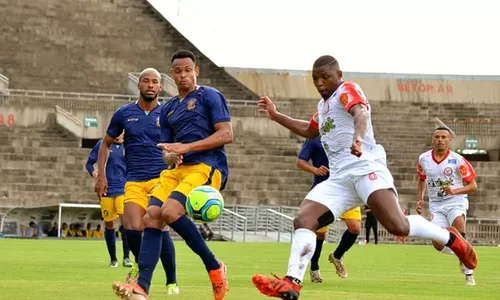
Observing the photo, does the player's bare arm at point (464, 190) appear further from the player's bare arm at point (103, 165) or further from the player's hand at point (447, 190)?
the player's bare arm at point (103, 165)

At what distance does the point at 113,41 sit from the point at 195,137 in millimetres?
47003

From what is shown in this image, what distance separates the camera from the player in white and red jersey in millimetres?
10547

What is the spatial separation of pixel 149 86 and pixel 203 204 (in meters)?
3.63

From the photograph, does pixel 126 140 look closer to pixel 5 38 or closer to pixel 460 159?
pixel 460 159

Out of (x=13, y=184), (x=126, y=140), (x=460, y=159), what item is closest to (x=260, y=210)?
(x=13, y=184)

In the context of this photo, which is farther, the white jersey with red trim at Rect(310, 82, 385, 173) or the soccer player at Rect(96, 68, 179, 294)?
the soccer player at Rect(96, 68, 179, 294)

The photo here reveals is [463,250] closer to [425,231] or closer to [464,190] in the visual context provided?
[425,231]

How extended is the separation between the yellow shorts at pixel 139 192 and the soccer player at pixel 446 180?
5222 millimetres

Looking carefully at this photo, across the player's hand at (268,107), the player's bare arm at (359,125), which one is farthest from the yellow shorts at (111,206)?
the player's bare arm at (359,125)

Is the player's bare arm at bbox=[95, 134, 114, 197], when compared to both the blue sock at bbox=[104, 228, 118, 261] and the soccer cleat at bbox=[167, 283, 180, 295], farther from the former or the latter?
the blue sock at bbox=[104, 228, 118, 261]

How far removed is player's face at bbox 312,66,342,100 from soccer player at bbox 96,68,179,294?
3380mm

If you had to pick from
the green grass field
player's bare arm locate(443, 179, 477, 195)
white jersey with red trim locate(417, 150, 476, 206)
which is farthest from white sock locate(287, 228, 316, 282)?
white jersey with red trim locate(417, 150, 476, 206)

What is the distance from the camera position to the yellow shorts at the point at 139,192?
543 inches

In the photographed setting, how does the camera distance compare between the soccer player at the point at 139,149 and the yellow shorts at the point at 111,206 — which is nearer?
the soccer player at the point at 139,149
